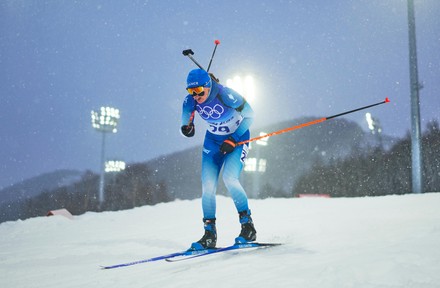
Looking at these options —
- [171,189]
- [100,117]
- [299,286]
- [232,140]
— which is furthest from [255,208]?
[171,189]

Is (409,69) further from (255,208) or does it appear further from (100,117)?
(100,117)

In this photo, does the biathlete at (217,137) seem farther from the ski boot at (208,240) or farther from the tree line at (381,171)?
the tree line at (381,171)

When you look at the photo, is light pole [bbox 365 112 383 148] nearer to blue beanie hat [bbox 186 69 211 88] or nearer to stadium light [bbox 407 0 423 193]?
stadium light [bbox 407 0 423 193]

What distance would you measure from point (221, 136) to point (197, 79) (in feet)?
2.50

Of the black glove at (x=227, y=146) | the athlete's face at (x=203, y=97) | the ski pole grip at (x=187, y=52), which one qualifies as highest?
the ski pole grip at (x=187, y=52)

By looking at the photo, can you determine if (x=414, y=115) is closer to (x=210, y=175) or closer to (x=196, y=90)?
(x=210, y=175)

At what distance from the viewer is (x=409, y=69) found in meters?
11.1

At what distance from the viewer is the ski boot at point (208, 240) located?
3.94 metres

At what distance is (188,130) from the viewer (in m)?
4.40

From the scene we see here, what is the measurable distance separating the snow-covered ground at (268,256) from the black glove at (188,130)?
146 centimetres

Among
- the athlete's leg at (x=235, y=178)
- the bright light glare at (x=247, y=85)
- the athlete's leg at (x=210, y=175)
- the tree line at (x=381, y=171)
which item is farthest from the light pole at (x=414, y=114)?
the tree line at (x=381, y=171)

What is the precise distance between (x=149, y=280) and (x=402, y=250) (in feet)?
6.58

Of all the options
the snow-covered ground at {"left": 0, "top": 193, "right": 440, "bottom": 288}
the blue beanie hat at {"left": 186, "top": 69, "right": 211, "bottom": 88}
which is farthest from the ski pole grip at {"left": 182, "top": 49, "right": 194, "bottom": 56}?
the snow-covered ground at {"left": 0, "top": 193, "right": 440, "bottom": 288}

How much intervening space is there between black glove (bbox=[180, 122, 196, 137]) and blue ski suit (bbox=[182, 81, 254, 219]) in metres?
0.06
